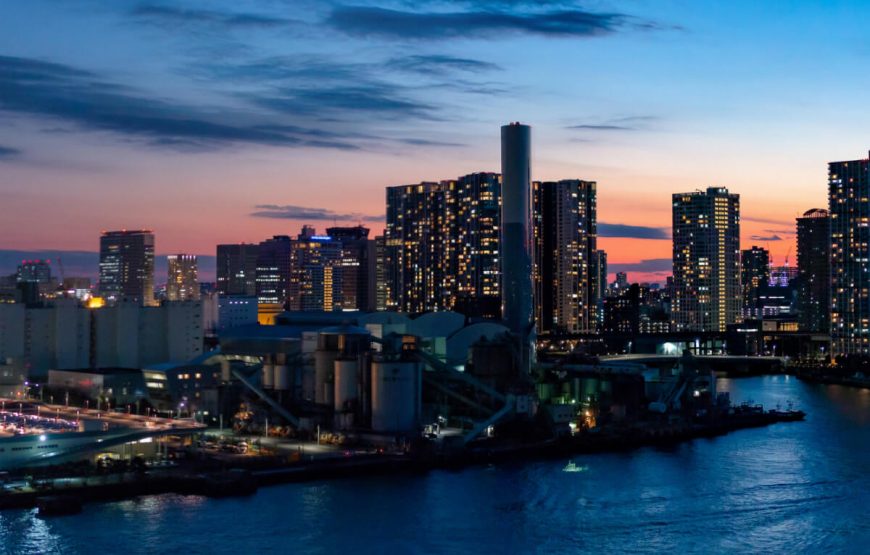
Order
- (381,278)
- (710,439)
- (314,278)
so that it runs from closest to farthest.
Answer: (710,439), (381,278), (314,278)

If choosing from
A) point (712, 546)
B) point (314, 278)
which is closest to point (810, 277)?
point (314, 278)

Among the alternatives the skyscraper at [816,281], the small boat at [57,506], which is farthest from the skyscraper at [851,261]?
the small boat at [57,506]

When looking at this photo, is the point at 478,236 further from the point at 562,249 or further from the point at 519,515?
the point at 519,515

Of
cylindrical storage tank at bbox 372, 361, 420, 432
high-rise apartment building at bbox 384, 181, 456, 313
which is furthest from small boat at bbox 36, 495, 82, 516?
high-rise apartment building at bbox 384, 181, 456, 313

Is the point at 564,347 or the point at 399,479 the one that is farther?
the point at 564,347

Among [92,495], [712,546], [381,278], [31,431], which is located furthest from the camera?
[381,278]

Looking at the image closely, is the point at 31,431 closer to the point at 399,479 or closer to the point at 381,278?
the point at 399,479

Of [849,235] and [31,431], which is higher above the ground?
[849,235]

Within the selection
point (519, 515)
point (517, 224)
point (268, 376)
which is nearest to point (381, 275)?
point (517, 224)
